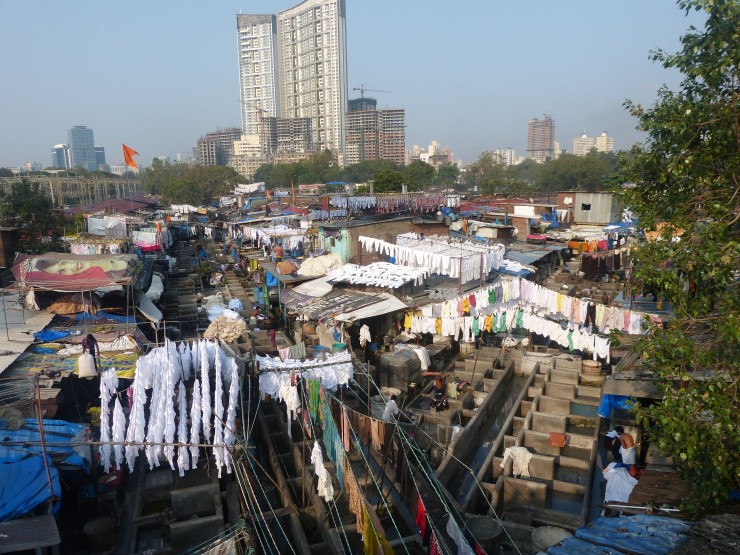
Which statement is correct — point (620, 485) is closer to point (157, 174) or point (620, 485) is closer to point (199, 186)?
point (199, 186)

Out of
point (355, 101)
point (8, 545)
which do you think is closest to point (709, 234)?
point (8, 545)

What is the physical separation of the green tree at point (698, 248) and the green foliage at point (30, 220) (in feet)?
70.3

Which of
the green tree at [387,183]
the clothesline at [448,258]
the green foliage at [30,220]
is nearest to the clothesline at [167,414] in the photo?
the clothesline at [448,258]

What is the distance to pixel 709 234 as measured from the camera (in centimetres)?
555

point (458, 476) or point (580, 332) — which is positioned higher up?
point (580, 332)

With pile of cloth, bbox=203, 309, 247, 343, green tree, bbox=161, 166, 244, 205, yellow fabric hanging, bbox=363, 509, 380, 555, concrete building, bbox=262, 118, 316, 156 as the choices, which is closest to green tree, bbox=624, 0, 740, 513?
yellow fabric hanging, bbox=363, 509, 380, 555

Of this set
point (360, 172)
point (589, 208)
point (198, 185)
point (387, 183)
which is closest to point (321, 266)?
point (589, 208)

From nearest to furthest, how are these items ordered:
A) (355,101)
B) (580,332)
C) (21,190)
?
(580,332) → (21,190) → (355,101)

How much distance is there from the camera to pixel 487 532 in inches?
336

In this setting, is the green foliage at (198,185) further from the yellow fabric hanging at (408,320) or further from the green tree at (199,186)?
the yellow fabric hanging at (408,320)

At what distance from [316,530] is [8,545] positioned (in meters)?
4.47

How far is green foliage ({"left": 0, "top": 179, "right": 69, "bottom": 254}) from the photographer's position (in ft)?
68.0

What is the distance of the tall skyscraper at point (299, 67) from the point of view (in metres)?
133

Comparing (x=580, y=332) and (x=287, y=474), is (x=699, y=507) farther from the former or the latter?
(x=580, y=332)
